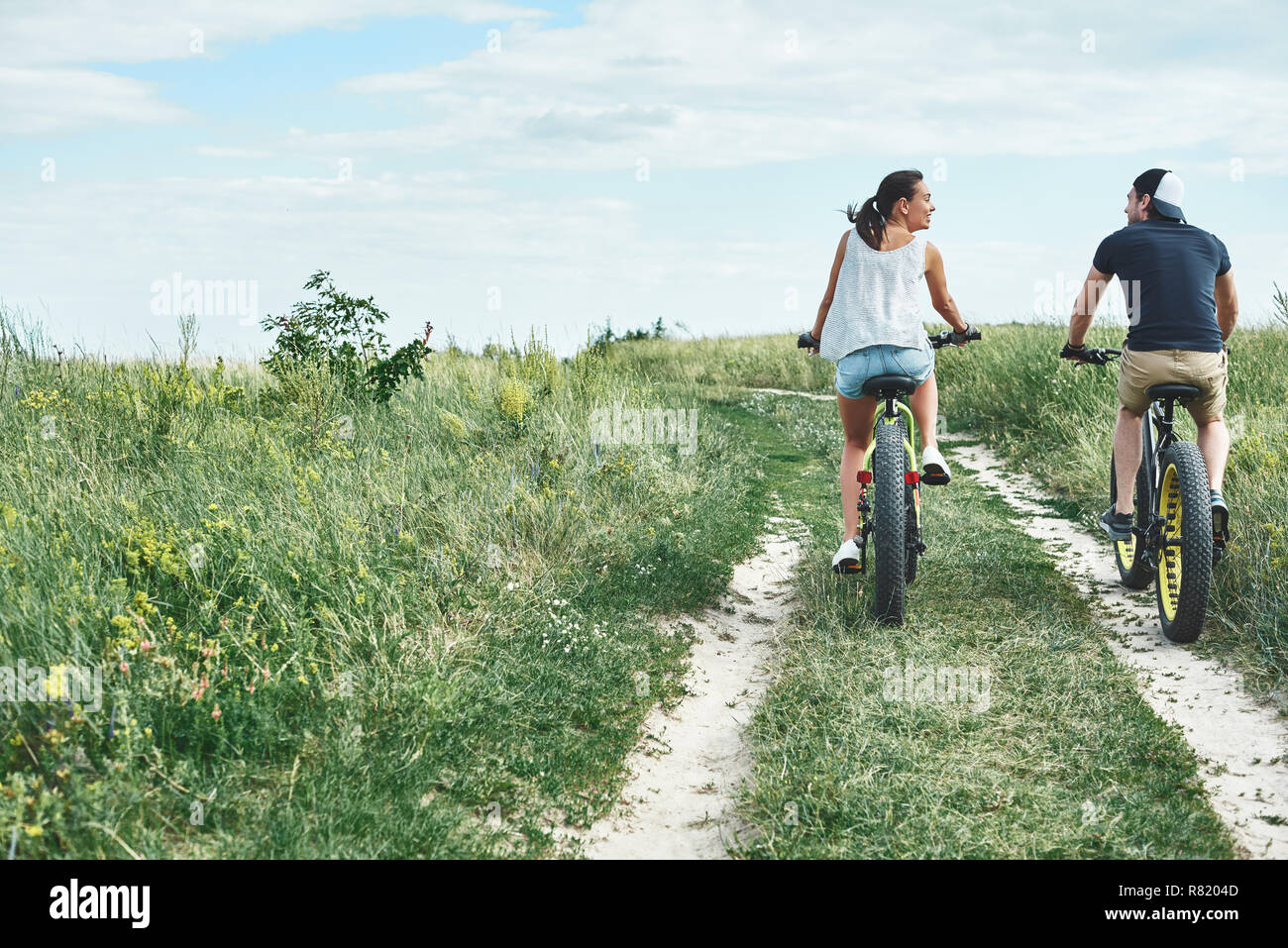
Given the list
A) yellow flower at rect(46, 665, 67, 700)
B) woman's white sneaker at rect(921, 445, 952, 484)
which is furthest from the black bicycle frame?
yellow flower at rect(46, 665, 67, 700)

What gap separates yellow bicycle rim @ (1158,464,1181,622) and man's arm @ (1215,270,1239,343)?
3.04ft

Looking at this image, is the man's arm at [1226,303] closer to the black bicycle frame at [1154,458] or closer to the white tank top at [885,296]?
the black bicycle frame at [1154,458]

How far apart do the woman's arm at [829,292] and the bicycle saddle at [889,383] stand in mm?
497

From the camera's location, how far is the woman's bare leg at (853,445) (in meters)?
5.51

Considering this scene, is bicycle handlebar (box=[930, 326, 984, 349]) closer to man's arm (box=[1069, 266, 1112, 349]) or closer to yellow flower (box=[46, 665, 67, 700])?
man's arm (box=[1069, 266, 1112, 349])

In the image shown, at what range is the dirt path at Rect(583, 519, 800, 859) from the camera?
141 inches

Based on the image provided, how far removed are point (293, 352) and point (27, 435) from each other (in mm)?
2785

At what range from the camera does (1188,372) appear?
545cm

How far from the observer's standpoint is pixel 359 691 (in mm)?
4031

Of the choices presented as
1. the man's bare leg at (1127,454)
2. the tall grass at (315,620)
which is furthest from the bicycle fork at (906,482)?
the man's bare leg at (1127,454)

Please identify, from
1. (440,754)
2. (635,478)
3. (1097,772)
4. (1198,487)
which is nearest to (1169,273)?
(1198,487)

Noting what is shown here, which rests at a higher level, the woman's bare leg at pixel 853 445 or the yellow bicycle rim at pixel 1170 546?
the woman's bare leg at pixel 853 445

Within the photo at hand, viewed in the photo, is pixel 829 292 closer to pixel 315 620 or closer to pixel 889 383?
pixel 889 383
